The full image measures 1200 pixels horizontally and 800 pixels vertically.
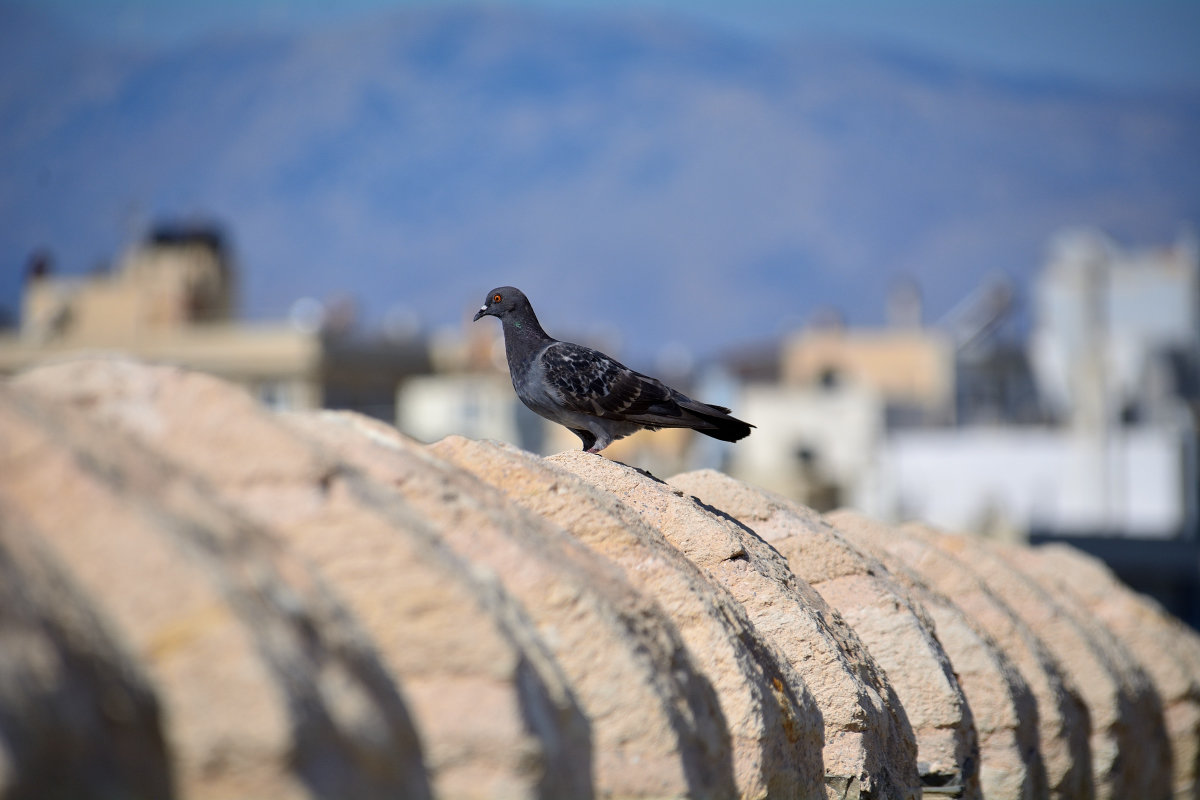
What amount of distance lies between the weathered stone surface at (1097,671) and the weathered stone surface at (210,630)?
4.22m

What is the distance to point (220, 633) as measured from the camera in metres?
2.65

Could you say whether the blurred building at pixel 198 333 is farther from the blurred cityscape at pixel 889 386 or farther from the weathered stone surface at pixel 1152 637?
the weathered stone surface at pixel 1152 637

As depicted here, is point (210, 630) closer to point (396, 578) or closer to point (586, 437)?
point (396, 578)

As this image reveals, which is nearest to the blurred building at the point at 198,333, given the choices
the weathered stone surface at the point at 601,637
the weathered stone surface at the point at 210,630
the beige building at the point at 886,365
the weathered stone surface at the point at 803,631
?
the beige building at the point at 886,365

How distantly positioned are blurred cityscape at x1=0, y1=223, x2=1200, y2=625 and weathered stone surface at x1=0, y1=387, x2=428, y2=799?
25.7 meters

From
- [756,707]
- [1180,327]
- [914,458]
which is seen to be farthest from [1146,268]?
[756,707]

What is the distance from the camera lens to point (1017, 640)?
628cm

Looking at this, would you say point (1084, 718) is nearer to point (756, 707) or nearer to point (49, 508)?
point (756, 707)

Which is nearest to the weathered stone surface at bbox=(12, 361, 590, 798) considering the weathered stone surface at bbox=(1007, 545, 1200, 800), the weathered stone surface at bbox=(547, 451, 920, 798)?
the weathered stone surface at bbox=(547, 451, 920, 798)

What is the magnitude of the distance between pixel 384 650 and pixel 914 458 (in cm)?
3768

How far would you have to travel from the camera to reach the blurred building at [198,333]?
129ft

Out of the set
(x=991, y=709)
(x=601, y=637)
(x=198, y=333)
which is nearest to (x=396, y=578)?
(x=601, y=637)

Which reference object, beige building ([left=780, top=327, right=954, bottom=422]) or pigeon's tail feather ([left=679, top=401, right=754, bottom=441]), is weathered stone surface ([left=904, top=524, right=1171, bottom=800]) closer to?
pigeon's tail feather ([left=679, top=401, right=754, bottom=441])

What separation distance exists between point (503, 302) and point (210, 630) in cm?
376
